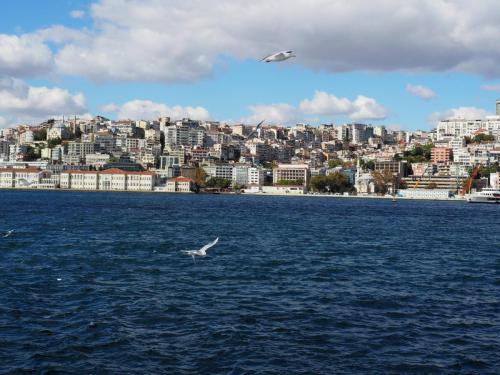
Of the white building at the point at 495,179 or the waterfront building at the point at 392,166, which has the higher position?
the waterfront building at the point at 392,166

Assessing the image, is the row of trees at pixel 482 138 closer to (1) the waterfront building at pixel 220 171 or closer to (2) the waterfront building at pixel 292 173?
(2) the waterfront building at pixel 292 173

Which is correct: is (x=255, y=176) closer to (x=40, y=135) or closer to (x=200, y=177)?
(x=200, y=177)

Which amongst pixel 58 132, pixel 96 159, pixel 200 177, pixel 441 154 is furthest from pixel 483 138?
pixel 58 132

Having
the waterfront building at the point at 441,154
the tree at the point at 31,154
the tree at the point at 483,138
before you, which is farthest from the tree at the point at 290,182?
the tree at the point at 31,154

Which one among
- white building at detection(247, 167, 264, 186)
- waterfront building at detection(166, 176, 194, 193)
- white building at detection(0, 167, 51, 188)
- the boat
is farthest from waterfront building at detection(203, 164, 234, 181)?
the boat

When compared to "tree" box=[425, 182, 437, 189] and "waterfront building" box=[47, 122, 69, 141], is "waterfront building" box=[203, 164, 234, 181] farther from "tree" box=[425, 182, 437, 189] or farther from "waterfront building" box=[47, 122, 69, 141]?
"waterfront building" box=[47, 122, 69, 141]

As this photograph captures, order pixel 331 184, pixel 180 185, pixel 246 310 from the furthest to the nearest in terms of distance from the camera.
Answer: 1. pixel 331 184
2. pixel 180 185
3. pixel 246 310
